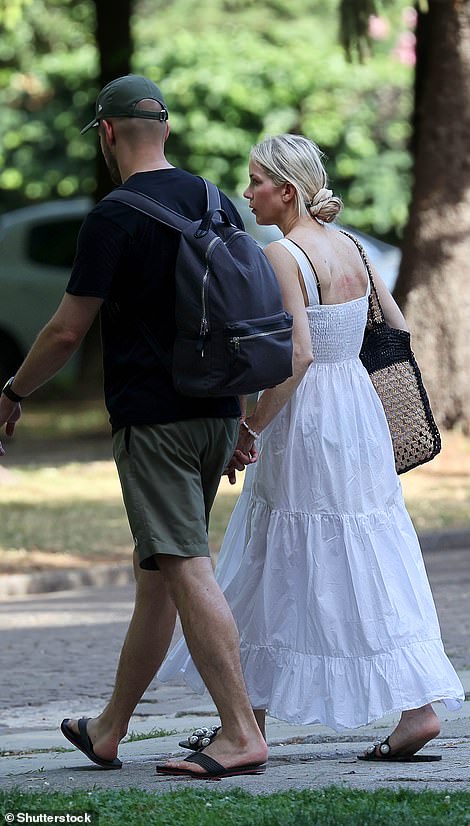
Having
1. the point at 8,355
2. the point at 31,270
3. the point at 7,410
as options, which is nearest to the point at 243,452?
the point at 7,410

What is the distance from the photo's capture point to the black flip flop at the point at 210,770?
4285 mm

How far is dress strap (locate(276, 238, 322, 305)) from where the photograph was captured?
15.1ft

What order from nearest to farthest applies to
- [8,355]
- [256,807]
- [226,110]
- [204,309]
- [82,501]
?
[256,807], [204,309], [82,501], [8,355], [226,110]

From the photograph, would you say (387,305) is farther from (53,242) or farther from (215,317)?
(53,242)

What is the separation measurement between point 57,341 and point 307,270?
784 millimetres

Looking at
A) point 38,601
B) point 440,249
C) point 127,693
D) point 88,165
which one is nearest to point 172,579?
point 127,693

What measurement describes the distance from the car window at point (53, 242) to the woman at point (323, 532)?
1537 cm

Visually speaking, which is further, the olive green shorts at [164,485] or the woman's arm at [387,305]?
the woman's arm at [387,305]

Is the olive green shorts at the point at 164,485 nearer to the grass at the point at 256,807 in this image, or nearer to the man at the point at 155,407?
the man at the point at 155,407

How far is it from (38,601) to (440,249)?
6.78 metres

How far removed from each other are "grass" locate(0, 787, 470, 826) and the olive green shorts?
673mm

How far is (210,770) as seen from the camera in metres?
4.29

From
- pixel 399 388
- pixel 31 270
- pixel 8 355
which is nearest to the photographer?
pixel 399 388

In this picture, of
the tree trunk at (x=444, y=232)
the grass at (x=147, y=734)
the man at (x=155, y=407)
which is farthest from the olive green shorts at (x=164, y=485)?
the tree trunk at (x=444, y=232)
